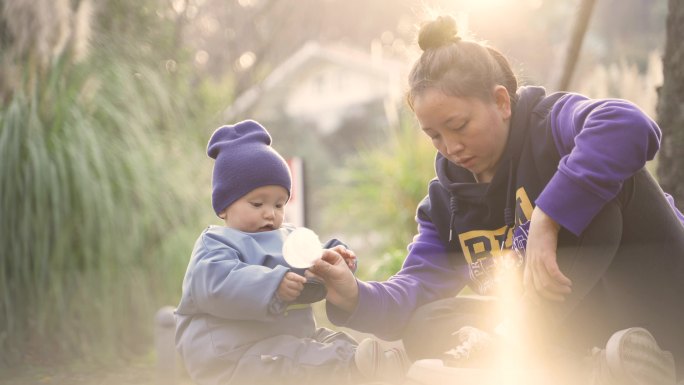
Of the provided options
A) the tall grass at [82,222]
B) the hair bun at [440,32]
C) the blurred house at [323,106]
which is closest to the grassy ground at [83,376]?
the tall grass at [82,222]

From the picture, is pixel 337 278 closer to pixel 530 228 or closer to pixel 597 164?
pixel 530 228

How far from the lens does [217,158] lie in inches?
88.5

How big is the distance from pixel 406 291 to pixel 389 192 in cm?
410

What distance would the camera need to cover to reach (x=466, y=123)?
2.03 meters

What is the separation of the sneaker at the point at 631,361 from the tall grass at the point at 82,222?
8.26 feet

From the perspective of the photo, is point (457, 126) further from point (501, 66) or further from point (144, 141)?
point (144, 141)

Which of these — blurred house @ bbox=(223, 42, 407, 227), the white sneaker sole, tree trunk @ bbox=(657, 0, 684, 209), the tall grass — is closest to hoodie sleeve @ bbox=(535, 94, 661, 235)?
the white sneaker sole

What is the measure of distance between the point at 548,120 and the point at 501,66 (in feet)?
0.65

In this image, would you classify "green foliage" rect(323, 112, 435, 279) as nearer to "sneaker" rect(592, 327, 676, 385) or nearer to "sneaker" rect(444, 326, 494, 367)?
"sneaker" rect(444, 326, 494, 367)

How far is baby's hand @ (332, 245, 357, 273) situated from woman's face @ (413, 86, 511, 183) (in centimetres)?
33

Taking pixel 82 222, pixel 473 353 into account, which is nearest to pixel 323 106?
pixel 82 222

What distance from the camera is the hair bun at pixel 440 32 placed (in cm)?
212

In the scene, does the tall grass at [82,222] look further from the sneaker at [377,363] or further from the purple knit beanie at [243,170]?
the sneaker at [377,363]

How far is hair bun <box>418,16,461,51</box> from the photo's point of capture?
2.12 m
